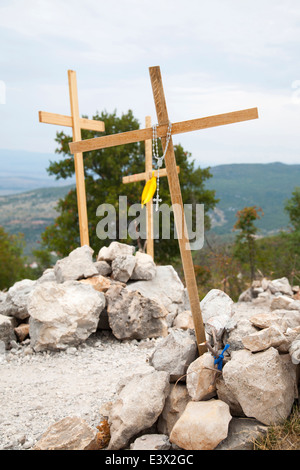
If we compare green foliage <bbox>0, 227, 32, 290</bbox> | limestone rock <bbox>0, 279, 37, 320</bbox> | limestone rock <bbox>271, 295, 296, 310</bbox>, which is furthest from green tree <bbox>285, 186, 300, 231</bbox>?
limestone rock <bbox>0, 279, 37, 320</bbox>

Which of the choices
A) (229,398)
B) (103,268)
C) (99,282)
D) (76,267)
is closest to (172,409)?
(229,398)

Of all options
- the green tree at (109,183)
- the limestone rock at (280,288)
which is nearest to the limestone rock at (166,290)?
the limestone rock at (280,288)

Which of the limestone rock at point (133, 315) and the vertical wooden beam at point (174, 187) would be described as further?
the limestone rock at point (133, 315)

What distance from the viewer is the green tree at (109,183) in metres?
13.3

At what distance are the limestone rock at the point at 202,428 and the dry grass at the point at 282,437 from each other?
0.27 metres

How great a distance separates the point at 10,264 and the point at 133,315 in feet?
33.3

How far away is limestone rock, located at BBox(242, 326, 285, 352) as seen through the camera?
344cm

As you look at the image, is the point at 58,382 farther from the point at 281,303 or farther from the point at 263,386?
the point at 281,303

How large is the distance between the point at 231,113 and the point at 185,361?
2056 millimetres

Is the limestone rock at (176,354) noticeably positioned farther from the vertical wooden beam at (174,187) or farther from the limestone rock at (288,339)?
the limestone rock at (288,339)

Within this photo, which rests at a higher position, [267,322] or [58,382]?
[267,322]

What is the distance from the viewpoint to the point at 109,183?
13.7 m

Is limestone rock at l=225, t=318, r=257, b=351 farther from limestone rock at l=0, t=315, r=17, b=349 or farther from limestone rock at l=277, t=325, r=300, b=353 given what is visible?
limestone rock at l=0, t=315, r=17, b=349
